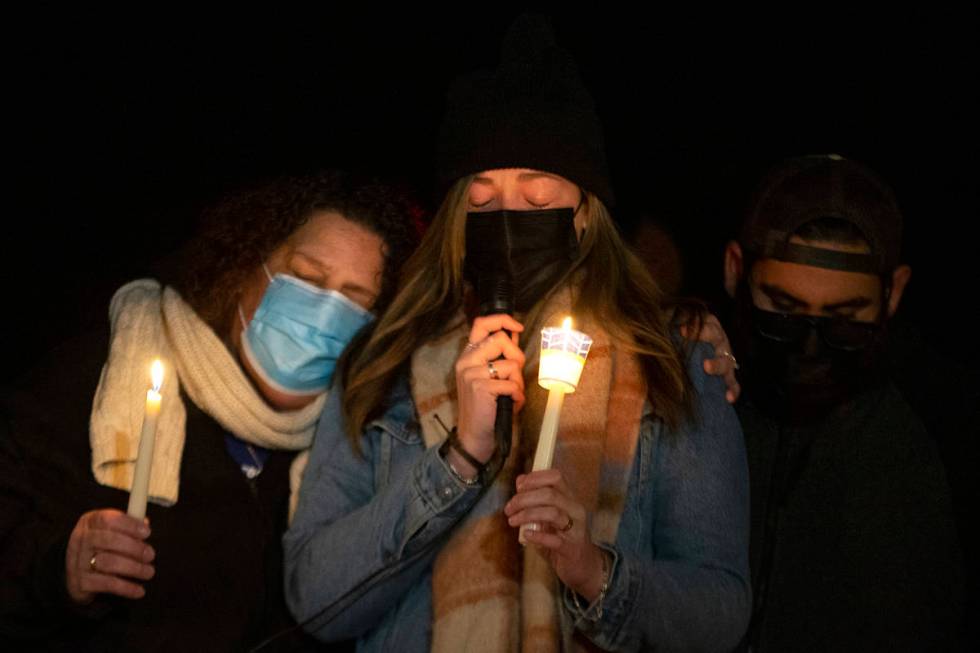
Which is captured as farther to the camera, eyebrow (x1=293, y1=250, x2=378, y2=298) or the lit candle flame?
eyebrow (x1=293, y1=250, x2=378, y2=298)

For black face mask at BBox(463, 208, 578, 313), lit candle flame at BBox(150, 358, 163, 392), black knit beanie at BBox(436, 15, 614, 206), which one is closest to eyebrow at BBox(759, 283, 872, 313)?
black knit beanie at BBox(436, 15, 614, 206)

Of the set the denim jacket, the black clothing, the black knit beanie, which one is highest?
the black knit beanie

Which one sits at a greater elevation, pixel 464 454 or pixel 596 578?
pixel 464 454

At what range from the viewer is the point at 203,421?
11.5 ft

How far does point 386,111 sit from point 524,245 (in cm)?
146

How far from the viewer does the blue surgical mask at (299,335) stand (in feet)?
11.4

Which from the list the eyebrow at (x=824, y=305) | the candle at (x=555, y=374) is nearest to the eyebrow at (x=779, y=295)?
the eyebrow at (x=824, y=305)

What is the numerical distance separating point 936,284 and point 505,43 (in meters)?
1.90

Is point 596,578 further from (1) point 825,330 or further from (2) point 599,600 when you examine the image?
(1) point 825,330

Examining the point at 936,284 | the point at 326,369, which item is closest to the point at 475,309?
the point at 326,369

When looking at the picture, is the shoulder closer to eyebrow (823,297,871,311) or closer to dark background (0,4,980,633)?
eyebrow (823,297,871,311)

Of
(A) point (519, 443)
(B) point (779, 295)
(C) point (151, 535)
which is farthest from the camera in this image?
(B) point (779, 295)

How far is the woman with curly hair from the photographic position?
3195 mm

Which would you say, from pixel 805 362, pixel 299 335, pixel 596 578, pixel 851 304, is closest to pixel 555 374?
pixel 596 578
